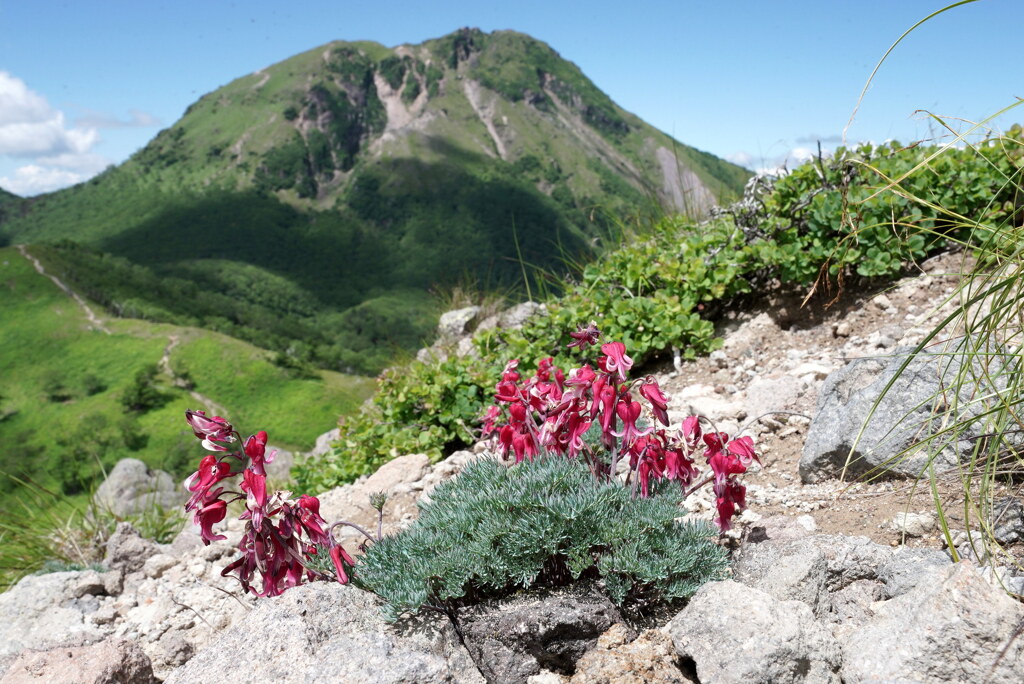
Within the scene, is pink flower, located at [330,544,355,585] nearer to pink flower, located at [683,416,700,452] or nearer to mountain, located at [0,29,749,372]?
pink flower, located at [683,416,700,452]

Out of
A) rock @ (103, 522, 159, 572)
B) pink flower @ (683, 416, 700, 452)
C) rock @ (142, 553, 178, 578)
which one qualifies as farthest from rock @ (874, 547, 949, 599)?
rock @ (103, 522, 159, 572)

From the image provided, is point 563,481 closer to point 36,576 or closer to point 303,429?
point 36,576

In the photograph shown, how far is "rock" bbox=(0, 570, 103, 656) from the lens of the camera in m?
3.46

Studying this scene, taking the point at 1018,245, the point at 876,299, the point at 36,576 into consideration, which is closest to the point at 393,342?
the point at 36,576

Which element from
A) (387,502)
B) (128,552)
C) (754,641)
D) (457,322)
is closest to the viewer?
(754,641)

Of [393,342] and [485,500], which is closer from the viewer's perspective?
[485,500]

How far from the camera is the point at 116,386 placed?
70188 mm

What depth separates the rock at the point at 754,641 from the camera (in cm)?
201

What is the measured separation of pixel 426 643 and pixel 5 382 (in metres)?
86.7

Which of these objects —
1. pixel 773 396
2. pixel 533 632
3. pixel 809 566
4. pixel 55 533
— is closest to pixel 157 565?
pixel 55 533

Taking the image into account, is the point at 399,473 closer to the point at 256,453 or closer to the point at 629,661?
the point at 256,453

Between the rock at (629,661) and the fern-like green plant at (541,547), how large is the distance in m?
0.14

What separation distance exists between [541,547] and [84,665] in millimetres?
1707

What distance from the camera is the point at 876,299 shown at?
4.75m
